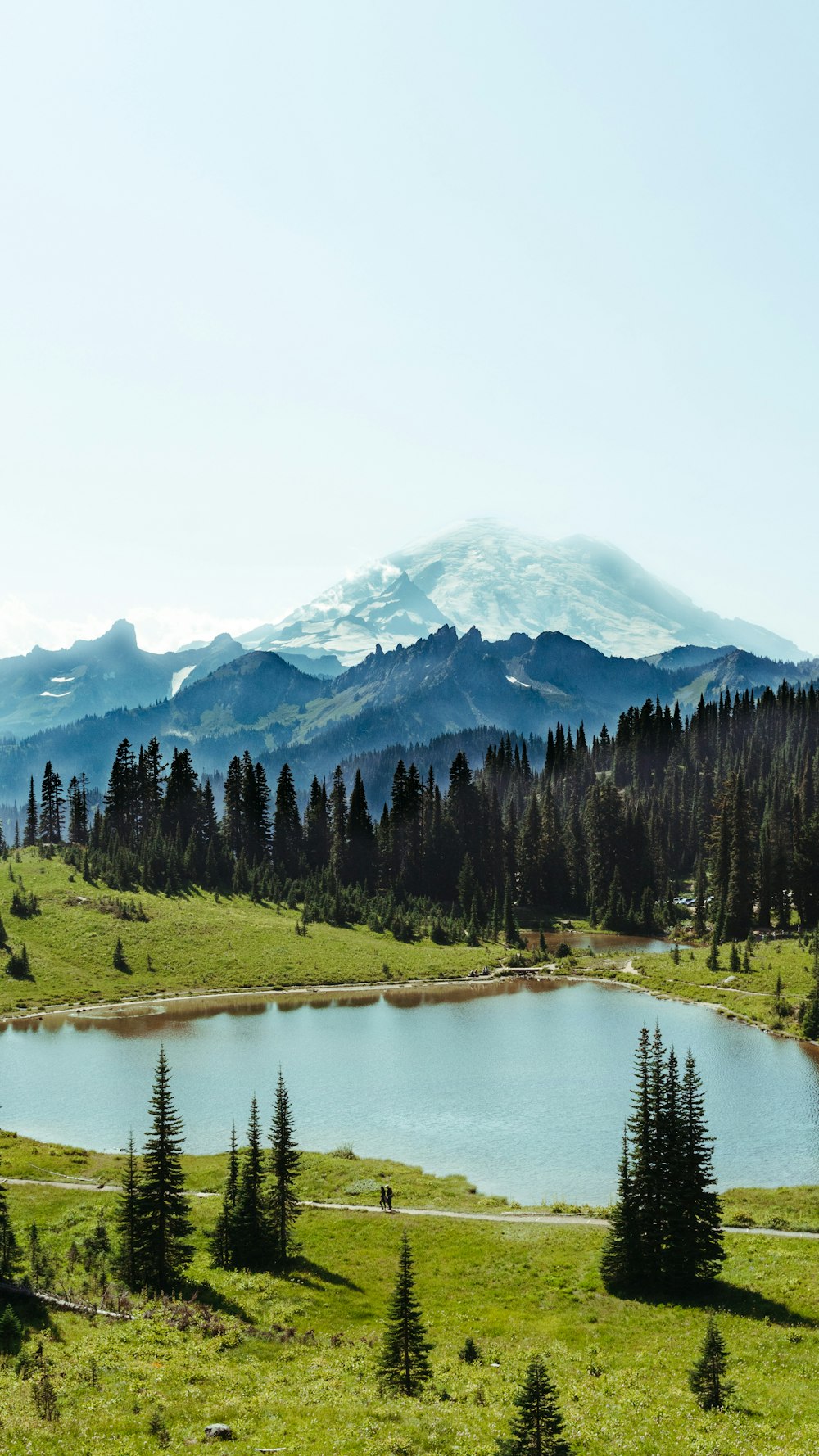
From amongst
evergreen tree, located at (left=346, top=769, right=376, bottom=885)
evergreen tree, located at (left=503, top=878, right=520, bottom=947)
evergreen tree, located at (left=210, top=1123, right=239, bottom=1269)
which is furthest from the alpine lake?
evergreen tree, located at (left=346, top=769, right=376, bottom=885)

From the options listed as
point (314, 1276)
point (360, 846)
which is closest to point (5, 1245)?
point (314, 1276)

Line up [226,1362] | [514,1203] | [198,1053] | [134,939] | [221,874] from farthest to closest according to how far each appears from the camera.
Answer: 1. [221,874]
2. [134,939]
3. [198,1053]
4. [514,1203]
5. [226,1362]

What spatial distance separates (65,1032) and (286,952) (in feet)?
129

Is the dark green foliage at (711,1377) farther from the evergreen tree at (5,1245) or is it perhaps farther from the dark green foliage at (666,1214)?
the evergreen tree at (5,1245)

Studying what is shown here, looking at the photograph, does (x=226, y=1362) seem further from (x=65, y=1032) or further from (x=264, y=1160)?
(x=65, y=1032)

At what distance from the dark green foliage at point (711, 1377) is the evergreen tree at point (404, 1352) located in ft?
24.9

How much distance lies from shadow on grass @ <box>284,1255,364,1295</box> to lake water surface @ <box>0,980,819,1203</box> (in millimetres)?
14562

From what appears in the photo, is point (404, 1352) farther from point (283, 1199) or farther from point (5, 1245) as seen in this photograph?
point (5, 1245)

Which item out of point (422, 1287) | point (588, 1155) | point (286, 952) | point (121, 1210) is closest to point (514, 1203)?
point (588, 1155)

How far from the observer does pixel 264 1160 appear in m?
Answer: 53.8

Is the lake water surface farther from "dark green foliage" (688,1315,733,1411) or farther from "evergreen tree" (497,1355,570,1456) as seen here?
"evergreen tree" (497,1355,570,1456)

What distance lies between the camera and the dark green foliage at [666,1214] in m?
37.3

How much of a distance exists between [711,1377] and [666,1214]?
1289 cm

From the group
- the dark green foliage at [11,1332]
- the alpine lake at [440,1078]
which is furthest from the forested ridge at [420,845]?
the dark green foliage at [11,1332]
